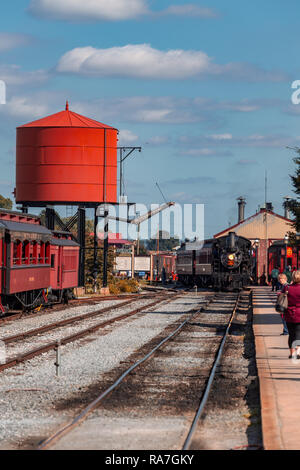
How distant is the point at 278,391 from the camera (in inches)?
471

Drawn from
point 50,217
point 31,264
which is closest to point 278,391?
point 31,264

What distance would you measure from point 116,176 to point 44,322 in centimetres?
2213

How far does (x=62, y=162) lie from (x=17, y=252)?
20.7 metres

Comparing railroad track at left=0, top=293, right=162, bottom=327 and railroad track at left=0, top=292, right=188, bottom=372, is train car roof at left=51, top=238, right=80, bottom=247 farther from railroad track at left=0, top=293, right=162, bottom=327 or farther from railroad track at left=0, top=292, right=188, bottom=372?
railroad track at left=0, top=292, right=188, bottom=372

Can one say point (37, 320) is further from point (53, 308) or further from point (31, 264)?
point (53, 308)

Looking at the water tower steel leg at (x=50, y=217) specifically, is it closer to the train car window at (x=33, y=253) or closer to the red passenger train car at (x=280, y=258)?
the red passenger train car at (x=280, y=258)

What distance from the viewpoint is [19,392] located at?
12.6 meters

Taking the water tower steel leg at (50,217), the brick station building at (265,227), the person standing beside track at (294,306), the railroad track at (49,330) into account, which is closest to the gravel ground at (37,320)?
the railroad track at (49,330)

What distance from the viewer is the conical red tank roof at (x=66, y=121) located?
45688 mm

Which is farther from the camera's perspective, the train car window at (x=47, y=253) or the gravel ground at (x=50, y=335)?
the train car window at (x=47, y=253)

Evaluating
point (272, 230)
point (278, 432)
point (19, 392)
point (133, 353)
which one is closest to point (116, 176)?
point (133, 353)

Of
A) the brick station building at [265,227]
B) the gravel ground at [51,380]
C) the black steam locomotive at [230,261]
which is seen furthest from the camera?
the brick station building at [265,227]

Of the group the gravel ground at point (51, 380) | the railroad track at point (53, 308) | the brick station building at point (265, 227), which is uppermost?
the brick station building at point (265, 227)
